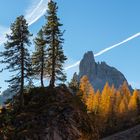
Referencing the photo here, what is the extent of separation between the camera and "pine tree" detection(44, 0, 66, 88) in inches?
2126

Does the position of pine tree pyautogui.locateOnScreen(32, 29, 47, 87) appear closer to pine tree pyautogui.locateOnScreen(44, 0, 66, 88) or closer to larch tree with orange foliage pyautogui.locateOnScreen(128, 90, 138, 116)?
pine tree pyautogui.locateOnScreen(44, 0, 66, 88)

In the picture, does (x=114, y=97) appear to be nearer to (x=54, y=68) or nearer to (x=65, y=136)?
(x=54, y=68)

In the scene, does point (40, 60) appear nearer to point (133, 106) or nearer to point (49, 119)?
point (49, 119)

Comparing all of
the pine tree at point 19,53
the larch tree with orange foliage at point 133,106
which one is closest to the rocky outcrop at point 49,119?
the pine tree at point 19,53

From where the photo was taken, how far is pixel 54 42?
5425 centimetres

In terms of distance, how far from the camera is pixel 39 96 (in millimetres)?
47000

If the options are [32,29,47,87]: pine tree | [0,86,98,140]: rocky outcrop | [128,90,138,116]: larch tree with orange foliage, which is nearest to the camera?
[0,86,98,140]: rocky outcrop

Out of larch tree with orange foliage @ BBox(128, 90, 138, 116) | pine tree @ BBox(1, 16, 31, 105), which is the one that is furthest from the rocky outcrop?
larch tree with orange foliage @ BBox(128, 90, 138, 116)

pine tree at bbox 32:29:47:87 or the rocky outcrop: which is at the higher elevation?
pine tree at bbox 32:29:47:87

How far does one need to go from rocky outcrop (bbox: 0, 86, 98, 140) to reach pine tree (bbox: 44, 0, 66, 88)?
6.48 m

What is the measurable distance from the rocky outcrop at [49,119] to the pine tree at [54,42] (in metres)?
6.48

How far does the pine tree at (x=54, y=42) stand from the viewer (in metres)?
54.0

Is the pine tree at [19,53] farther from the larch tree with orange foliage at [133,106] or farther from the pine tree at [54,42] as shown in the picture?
the larch tree with orange foliage at [133,106]

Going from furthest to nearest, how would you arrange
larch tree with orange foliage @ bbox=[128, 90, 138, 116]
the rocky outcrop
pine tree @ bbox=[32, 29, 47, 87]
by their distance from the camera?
larch tree with orange foliage @ bbox=[128, 90, 138, 116] < pine tree @ bbox=[32, 29, 47, 87] < the rocky outcrop
